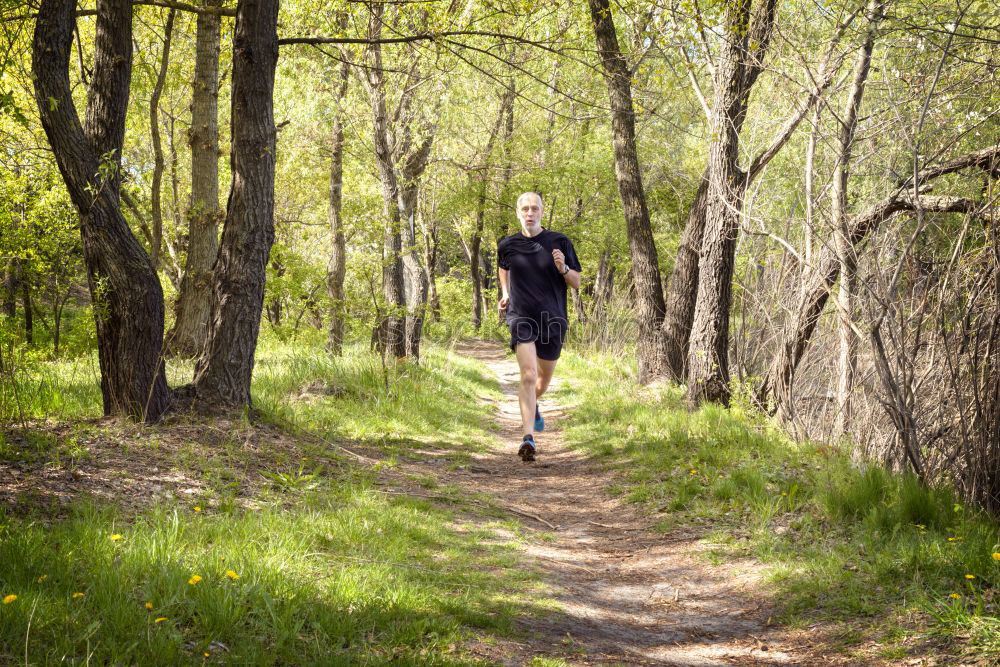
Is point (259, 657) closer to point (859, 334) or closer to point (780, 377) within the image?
point (859, 334)

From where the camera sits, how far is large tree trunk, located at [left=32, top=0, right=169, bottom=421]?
4867mm

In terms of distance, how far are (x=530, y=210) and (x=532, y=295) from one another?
0.77m

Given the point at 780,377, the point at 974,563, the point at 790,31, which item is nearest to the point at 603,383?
the point at 780,377

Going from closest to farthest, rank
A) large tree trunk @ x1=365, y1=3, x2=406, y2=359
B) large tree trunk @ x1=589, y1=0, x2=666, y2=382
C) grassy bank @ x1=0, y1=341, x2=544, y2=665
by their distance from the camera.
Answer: grassy bank @ x1=0, y1=341, x2=544, y2=665 < large tree trunk @ x1=589, y1=0, x2=666, y2=382 < large tree trunk @ x1=365, y1=3, x2=406, y2=359

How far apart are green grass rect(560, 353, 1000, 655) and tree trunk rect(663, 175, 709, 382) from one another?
8.58 feet

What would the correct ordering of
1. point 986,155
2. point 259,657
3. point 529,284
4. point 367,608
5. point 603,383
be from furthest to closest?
point 603,383 → point 529,284 → point 986,155 → point 367,608 → point 259,657

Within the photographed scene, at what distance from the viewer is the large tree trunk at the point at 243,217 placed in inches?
233

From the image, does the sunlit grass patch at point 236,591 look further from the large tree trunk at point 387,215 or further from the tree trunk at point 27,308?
the tree trunk at point 27,308

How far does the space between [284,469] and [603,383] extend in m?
7.18

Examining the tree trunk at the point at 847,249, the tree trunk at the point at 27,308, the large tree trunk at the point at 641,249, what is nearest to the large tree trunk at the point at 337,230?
the tree trunk at the point at 27,308

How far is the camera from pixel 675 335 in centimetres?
1025

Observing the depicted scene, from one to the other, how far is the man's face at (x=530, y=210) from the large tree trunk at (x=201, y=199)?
15.8 ft

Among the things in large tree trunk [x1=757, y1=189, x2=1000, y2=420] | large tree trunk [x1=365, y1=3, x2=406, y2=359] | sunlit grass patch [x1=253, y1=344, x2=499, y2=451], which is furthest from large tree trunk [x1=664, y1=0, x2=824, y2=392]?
large tree trunk [x1=365, y1=3, x2=406, y2=359]

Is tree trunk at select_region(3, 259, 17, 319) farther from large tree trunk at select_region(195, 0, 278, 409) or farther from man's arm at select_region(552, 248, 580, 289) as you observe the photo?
man's arm at select_region(552, 248, 580, 289)
